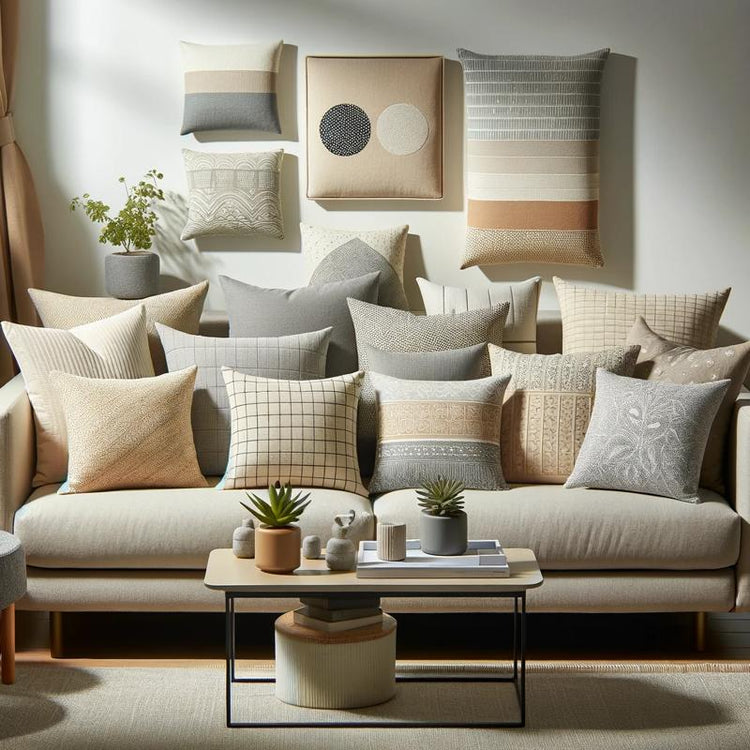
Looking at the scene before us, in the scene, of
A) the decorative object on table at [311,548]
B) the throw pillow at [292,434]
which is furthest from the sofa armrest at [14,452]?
the decorative object on table at [311,548]

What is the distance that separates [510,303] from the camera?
4387 millimetres

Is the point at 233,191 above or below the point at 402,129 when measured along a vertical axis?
below

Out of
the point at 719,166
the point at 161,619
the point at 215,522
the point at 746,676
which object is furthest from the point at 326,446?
the point at 719,166

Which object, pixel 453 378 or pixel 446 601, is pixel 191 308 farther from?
pixel 446 601

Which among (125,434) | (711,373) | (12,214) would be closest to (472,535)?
(711,373)

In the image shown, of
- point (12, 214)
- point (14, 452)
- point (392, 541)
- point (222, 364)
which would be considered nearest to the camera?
point (392, 541)

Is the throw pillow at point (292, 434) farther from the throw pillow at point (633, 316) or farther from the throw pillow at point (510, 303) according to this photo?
the throw pillow at point (633, 316)

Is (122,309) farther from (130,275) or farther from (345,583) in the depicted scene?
(345,583)

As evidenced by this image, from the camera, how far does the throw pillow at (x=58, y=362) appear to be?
12.7 ft

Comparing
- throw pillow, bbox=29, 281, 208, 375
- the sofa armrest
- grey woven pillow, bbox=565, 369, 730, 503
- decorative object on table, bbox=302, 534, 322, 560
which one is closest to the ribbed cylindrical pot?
decorative object on table, bbox=302, 534, 322, 560

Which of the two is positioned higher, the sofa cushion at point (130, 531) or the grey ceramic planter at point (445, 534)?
the grey ceramic planter at point (445, 534)

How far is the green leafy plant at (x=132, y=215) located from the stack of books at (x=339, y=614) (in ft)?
6.43

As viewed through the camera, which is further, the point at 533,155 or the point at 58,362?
the point at 533,155

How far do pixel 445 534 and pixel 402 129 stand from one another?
2.09 meters
